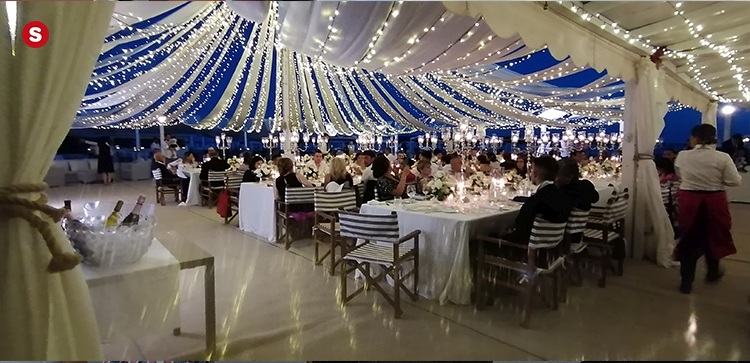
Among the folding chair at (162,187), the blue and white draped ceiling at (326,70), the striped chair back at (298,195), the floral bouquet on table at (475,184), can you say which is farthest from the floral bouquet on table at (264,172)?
the floral bouquet on table at (475,184)

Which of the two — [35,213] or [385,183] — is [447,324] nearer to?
[385,183]

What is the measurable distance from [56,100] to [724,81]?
8.71 m

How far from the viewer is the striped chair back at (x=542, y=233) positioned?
3033 mm

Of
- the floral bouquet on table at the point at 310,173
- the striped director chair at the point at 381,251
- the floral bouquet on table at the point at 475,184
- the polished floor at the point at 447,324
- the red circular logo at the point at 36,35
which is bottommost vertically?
the polished floor at the point at 447,324

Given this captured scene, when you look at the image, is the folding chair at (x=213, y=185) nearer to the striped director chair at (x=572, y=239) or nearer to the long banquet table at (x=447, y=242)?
the long banquet table at (x=447, y=242)

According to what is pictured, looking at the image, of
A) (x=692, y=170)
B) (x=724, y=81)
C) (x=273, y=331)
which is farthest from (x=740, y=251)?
(x=273, y=331)

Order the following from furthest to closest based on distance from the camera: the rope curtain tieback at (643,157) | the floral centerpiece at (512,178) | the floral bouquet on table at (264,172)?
1. the floral bouquet on table at (264,172)
2. the floral centerpiece at (512,178)
3. the rope curtain tieback at (643,157)

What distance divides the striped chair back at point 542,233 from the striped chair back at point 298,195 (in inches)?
109

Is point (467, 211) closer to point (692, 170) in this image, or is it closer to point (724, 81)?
point (692, 170)

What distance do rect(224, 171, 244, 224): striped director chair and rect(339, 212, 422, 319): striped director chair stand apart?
3.75 metres

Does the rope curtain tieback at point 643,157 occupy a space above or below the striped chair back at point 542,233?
above

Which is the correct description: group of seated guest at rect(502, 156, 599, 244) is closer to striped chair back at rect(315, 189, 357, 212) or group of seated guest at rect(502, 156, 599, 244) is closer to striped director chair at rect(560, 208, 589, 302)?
A: striped director chair at rect(560, 208, 589, 302)

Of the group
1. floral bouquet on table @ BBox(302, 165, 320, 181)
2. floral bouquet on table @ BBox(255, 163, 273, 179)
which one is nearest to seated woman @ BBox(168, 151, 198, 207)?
floral bouquet on table @ BBox(255, 163, 273, 179)

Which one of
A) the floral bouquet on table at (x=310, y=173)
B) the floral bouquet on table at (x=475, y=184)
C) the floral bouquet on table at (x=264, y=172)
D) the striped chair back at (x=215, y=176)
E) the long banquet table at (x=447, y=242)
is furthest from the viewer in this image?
the striped chair back at (x=215, y=176)
